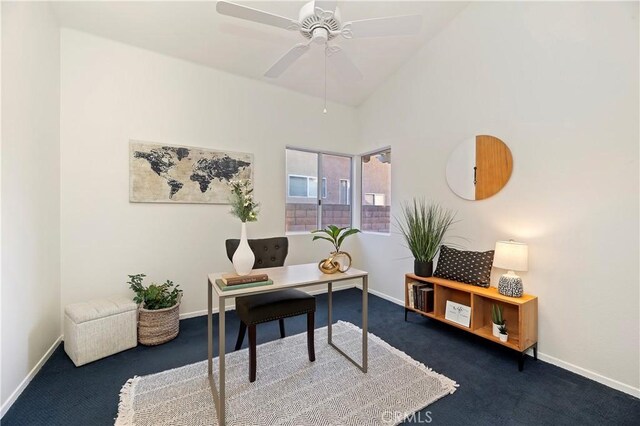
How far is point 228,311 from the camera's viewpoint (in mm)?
3408

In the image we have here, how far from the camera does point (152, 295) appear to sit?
263cm

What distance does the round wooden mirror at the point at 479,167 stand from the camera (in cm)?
261

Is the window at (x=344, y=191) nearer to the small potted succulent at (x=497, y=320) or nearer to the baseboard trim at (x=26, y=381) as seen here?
the small potted succulent at (x=497, y=320)

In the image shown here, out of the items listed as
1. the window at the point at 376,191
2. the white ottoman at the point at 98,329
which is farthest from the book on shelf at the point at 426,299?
the white ottoman at the point at 98,329

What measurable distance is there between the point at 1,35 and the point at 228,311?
9.79ft

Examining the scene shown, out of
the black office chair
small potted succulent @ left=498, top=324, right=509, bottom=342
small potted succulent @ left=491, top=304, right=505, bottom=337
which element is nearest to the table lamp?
small potted succulent @ left=491, top=304, right=505, bottom=337

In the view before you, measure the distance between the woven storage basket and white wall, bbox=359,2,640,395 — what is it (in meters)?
3.09

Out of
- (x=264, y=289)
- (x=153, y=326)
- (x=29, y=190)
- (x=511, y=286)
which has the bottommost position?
(x=153, y=326)

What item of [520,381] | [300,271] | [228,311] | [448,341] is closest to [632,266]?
[520,381]

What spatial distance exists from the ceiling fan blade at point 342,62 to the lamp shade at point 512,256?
79.1 inches

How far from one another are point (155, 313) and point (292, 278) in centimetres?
152

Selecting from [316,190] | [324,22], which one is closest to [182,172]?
[316,190]

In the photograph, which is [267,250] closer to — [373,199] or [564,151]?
[373,199]

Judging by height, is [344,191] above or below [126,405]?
above
